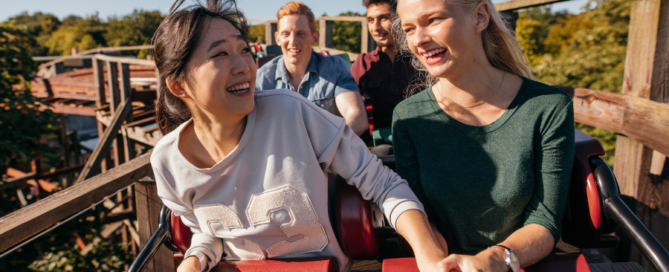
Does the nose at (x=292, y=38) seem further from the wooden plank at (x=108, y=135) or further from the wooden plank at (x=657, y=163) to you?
the wooden plank at (x=108, y=135)

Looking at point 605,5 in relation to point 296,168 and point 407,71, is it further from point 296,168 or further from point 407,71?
point 296,168

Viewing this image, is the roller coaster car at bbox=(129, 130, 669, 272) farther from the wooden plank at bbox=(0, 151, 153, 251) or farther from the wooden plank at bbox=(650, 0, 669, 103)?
the wooden plank at bbox=(650, 0, 669, 103)

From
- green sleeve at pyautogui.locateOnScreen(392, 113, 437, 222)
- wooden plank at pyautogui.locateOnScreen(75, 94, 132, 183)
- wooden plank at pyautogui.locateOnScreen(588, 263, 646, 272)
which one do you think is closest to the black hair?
green sleeve at pyautogui.locateOnScreen(392, 113, 437, 222)

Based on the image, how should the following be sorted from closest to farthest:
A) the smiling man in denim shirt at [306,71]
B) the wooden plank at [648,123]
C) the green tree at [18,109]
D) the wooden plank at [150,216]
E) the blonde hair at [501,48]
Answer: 1. the blonde hair at [501,48]
2. the wooden plank at [648,123]
3. the wooden plank at [150,216]
4. the smiling man in denim shirt at [306,71]
5. the green tree at [18,109]

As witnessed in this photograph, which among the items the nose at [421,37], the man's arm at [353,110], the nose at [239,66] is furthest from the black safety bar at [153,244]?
the man's arm at [353,110]

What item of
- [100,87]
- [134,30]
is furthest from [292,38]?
[134,30]

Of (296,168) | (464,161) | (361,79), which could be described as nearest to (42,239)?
(361,79)

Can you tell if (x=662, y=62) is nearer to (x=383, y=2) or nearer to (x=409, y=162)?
(x=409, y=162)

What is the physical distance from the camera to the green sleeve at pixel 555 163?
4.06 ft

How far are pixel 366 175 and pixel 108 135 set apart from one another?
675 cm

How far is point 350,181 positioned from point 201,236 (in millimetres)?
502

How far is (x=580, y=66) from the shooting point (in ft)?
28.1

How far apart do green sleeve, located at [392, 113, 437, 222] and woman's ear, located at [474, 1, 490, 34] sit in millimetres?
374

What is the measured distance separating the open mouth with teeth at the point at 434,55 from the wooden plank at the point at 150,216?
1.25 m
